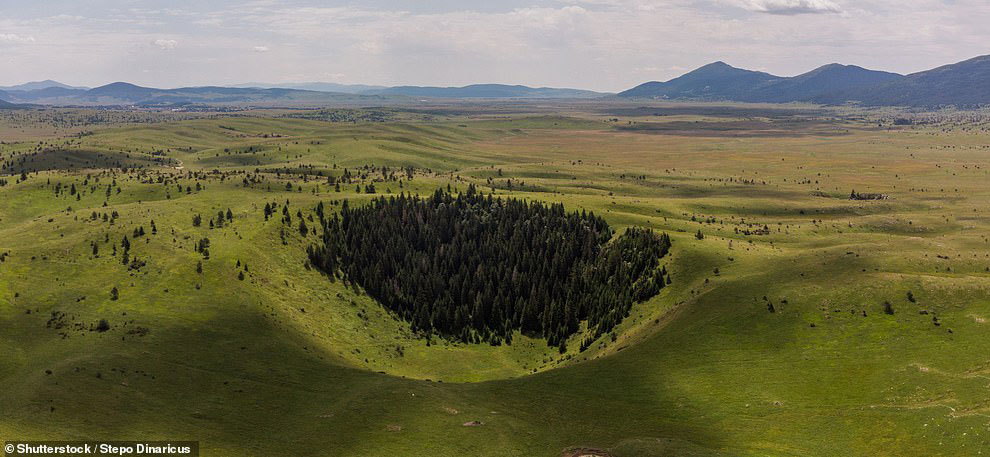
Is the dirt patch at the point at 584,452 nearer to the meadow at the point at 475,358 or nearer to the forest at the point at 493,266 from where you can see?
the meadow at the point at 475,358

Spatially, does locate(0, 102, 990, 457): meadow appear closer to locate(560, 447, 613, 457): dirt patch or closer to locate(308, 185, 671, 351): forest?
locate(560, 447, 613, 457): dirt patch

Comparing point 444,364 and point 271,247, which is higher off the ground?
point 271,247

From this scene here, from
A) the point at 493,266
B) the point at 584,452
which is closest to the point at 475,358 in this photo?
the point at 493,266

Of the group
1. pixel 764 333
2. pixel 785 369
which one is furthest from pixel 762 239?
pixel 785 369

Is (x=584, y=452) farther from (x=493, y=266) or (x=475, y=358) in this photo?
(x=493, y=266)

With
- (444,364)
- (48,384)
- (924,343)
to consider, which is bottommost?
(444,364)

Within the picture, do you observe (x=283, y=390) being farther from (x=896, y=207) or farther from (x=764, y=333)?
(x=896, y=207)

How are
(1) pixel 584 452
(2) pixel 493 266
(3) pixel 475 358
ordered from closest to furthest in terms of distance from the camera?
1. (1) pixel 584 452
2. (3) pixel 475 358
3. (2) pixel 493 266
